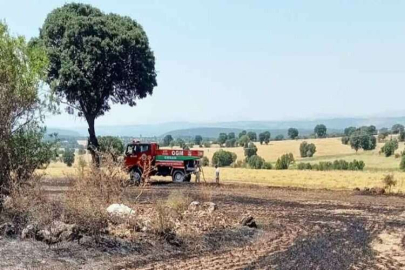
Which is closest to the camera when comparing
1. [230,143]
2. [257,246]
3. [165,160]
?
[257,246]

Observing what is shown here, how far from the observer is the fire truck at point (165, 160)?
118ft

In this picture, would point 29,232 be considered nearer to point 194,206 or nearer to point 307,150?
point 194,206

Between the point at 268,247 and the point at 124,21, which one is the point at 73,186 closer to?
the point at 268,247

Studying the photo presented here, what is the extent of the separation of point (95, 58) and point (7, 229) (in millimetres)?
28667

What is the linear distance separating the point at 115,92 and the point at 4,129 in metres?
29.0

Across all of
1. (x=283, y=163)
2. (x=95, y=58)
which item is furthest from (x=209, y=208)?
(x=283, y=163)

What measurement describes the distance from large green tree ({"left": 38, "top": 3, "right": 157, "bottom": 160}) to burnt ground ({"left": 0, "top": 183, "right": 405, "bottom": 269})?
A: 21048 millimetres

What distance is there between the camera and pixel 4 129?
16.8 meters

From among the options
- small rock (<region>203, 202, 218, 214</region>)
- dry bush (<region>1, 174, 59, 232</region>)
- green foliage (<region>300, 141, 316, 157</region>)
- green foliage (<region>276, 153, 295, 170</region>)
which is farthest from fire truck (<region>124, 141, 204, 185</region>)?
green foliage (<region>300, 141, 316, 157</region>)

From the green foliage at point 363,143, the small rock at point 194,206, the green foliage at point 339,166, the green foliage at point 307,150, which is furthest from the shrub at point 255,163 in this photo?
the small rock at point 194,206

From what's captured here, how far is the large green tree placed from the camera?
139 feet

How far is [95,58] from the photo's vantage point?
42.5 meters

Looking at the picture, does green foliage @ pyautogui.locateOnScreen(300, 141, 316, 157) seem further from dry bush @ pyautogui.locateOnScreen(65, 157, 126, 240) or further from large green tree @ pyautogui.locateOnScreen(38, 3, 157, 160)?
dry bush @ pyautogui.locateOnScreen(65, 157, 126, 240)

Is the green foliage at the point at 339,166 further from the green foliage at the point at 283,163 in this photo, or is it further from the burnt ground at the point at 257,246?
the burnt ground at the point at 257,246
